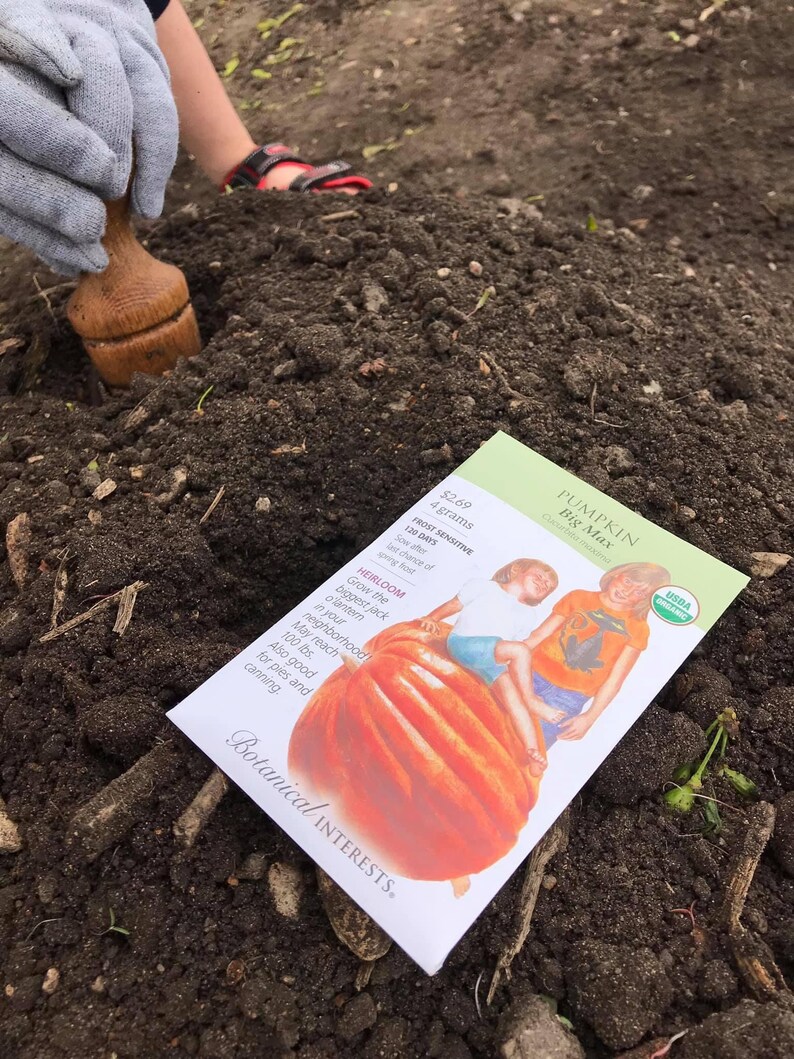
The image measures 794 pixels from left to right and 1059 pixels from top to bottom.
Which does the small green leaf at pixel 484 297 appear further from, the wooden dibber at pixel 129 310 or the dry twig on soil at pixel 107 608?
the dry twig on soil at pixel 107 608

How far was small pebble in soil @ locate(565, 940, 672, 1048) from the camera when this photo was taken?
32.0 inches

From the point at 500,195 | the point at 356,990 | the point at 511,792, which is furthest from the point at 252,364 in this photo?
the point at 500,195

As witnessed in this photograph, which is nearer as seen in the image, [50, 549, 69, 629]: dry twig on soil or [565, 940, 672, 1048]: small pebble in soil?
[565, 940, 672, 1048]: small pebble in soil

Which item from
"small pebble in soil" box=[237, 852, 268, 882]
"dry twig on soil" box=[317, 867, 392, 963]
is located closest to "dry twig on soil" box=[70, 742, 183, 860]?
"small pebble in soil" box=[237, 852, 268, 882]

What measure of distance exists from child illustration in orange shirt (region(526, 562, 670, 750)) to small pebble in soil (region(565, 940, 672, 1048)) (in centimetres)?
25

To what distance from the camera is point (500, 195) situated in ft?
7.54

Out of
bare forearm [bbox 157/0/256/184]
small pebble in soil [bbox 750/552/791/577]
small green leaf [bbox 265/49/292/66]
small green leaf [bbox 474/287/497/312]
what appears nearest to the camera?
small pebble in soil [bbox 750/552/791/577]

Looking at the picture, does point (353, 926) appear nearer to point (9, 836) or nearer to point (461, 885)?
point (461, 885)

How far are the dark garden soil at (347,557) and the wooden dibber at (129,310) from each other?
0.22 feet

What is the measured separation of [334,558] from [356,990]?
0.67m

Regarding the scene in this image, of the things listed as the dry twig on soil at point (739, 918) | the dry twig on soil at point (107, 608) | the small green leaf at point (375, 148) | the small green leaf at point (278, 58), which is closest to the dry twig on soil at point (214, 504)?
the dry twig on soil at point (107, 608)

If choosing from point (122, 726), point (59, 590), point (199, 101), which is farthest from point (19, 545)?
point (199, 101)

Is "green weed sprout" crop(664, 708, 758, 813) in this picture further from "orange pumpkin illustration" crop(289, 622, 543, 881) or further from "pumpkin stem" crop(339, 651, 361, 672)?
"pumpkin stem" crop(339, 651, 361, 672)

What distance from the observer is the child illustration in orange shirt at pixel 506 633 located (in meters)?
1.00
